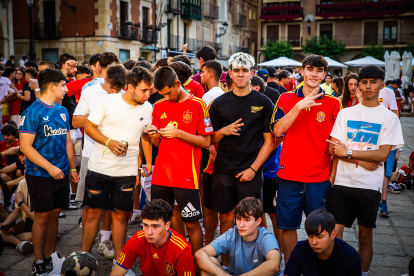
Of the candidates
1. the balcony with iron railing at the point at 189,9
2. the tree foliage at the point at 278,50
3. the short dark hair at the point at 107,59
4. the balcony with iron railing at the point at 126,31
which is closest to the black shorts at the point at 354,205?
the short dark hair at the point at 107,59

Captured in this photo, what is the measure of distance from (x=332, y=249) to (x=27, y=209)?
11.9 feet

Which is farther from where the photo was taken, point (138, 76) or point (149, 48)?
point (149, 48)

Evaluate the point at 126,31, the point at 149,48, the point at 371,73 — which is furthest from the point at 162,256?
the point at 149,48

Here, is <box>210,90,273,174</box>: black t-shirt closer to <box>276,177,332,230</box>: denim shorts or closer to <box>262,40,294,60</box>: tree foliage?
<box>276,177,332,230</box>: denim shorts

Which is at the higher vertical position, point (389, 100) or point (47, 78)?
point (47, 78)

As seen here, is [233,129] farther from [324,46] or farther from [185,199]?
[324,46]

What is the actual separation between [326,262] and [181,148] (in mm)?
1672

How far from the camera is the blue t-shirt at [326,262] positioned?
3219 millimetres

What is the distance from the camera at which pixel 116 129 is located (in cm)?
406

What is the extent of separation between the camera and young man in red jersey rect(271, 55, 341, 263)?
3.86m

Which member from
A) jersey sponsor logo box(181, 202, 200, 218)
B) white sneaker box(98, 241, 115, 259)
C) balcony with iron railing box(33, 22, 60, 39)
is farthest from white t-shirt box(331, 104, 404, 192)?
balcony with iron railing box(33, 22, 60, 39)

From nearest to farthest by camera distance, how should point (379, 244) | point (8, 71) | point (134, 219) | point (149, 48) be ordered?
1. point (379, 244)
2. point (134, 219)
3. point (8, 71)
4. point (149, 48)

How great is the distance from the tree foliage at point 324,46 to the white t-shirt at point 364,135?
42687 millimetres

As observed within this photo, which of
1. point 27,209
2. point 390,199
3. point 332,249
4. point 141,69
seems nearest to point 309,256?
point 332,249
